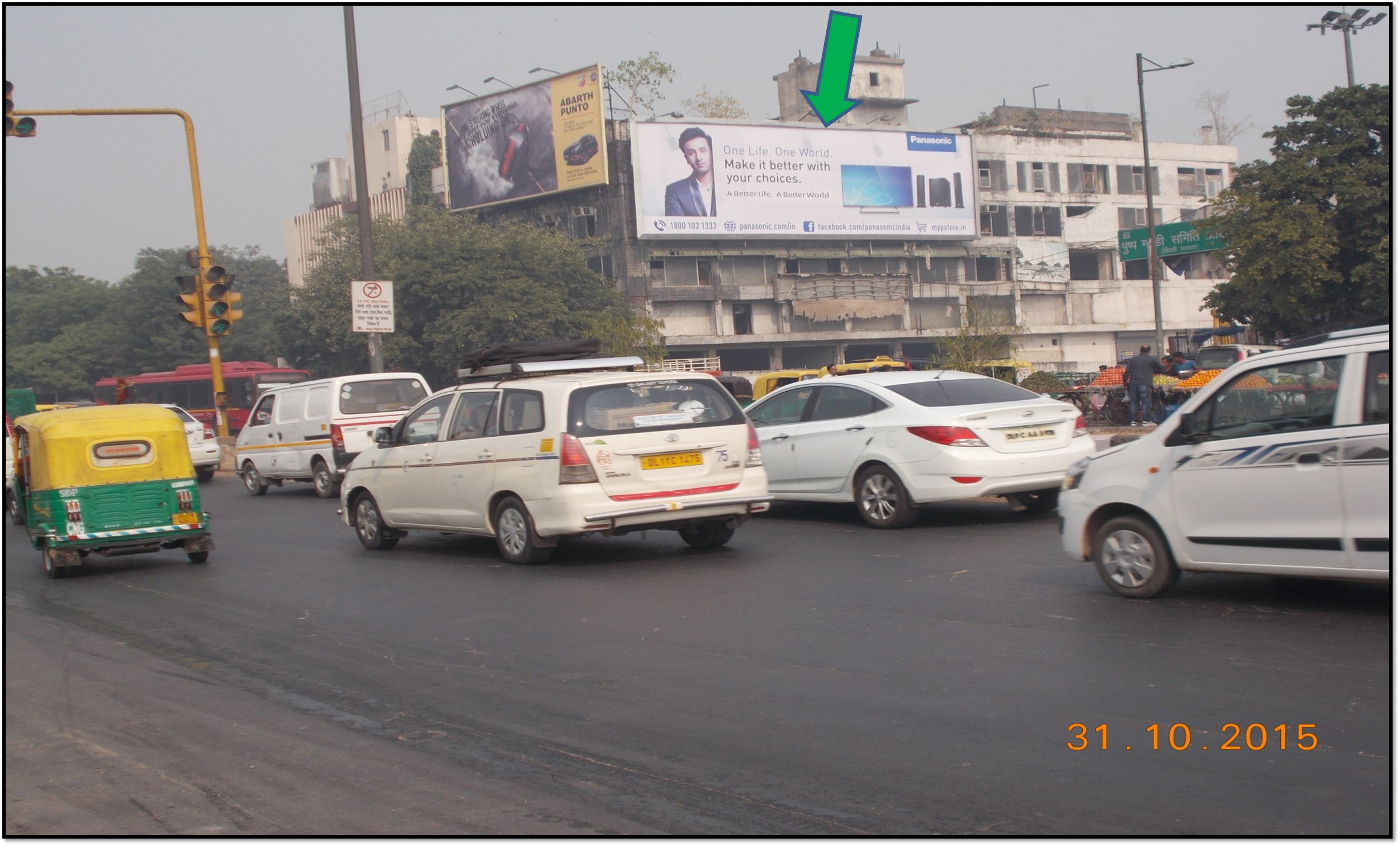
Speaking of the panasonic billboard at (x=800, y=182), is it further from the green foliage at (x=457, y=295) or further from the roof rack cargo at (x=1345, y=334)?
the roof rack cargo at (x=1345, y=334)

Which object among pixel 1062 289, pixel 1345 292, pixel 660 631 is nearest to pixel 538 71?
pixel 1062 289

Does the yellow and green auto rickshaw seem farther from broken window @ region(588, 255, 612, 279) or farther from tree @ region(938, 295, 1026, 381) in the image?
broken window @ region(588, 255, 612, 279)

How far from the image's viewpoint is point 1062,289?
240 feet

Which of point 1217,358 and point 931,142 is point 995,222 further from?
point 1217,358

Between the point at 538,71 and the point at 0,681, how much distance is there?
5683 centimetres

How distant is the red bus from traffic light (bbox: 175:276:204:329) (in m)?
19.7

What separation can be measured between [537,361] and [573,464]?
7.34 ft

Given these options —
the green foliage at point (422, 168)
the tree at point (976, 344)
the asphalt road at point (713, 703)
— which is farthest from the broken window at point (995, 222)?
the asphalt road at point (713, 703)

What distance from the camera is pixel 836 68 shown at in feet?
152

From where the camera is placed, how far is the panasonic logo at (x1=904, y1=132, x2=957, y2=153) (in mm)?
66188

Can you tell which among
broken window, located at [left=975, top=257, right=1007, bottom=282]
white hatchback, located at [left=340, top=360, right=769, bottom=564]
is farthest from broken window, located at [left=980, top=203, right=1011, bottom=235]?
white hatchback, located at [left=340, top=360, right=769, bottom=564]

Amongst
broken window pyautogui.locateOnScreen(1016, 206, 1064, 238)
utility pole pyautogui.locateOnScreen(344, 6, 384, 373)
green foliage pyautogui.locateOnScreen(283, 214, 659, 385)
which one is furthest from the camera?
broken window pyautogui.locateOnScreen(1016, 206, 1064, 238)

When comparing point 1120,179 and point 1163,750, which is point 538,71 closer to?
point 1120,179

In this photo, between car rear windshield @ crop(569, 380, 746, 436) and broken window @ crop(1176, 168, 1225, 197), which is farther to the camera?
broken window @ crop(1176, 168, 1225, 197)
